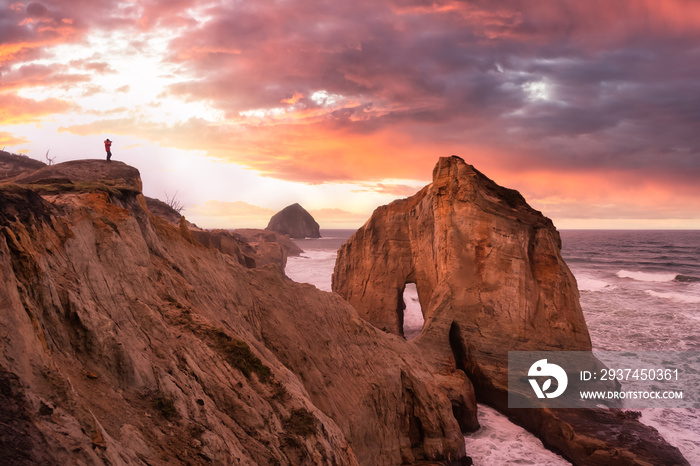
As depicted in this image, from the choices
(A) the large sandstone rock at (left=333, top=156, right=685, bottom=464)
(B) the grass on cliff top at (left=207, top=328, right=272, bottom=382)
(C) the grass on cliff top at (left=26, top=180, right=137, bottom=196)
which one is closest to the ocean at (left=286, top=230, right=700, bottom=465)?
(A) the large sandstone rock at (left=333, top=156, right=685, bottom=464)

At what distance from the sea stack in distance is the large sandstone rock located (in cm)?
9226

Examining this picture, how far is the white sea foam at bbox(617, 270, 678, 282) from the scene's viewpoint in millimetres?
44312

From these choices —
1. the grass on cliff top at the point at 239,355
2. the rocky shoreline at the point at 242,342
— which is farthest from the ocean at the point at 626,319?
the grass on cliff top at the point at 239,355

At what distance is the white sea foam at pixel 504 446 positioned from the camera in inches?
430

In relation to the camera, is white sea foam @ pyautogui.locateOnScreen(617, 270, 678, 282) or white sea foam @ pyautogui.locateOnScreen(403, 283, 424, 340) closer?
white sea foam @ pyautogui.locateOnScreen(403, 283, 424, 340)

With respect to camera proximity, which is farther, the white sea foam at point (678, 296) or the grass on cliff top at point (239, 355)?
the white sea foam at point (678, 296)

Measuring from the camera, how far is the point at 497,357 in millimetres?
14555

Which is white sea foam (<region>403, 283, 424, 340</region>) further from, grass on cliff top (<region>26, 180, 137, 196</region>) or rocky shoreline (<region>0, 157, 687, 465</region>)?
grass on cliff top (<region>26, 180, 137, 196</region>)

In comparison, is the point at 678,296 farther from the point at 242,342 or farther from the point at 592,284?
the point at 242,342

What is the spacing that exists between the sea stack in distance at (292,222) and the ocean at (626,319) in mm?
58203

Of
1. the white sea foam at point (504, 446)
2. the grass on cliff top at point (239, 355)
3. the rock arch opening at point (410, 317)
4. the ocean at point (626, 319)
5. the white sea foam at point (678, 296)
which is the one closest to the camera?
the grass on cliff top at point (239, 355)

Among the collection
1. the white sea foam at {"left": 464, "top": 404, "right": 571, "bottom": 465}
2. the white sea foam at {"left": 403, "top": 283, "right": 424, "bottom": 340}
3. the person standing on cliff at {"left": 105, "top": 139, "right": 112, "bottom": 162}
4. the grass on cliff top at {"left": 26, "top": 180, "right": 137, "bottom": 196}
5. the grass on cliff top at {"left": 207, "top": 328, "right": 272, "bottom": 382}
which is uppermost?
the person standing on cliff at {"left": 105, "top": 139, "right": 112, "bottom": 162}

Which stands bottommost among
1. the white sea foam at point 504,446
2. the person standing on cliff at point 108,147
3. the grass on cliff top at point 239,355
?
the white sea foam at point 504,446

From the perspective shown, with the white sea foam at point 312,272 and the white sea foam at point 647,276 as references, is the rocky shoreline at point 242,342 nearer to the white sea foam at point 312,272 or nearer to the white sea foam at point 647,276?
the white sea foam at point 312,272
